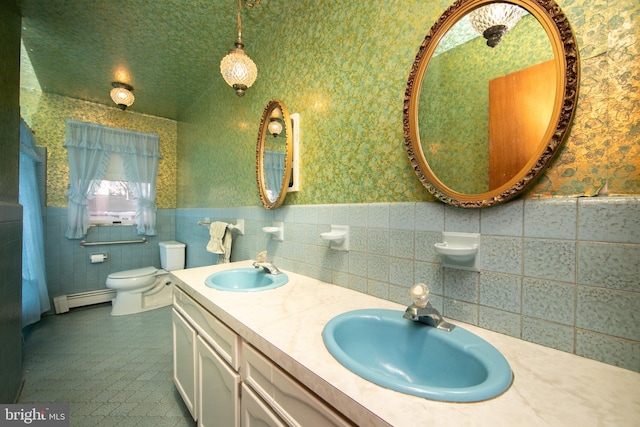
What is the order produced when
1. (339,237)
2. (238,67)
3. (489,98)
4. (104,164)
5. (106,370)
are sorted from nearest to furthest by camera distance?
(489,98) < (339,237) < (238,67) < (106,370) < (104,164)

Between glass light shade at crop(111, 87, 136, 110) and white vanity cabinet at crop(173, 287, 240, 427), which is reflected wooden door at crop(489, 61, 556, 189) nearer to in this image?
white vanity cabinet at crop(173, 287, 240, 427)

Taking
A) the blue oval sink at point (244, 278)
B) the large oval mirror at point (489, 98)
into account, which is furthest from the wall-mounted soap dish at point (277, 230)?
the large oval mirror at point (489, 98)

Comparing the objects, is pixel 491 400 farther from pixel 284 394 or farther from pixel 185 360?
pixel 185 360

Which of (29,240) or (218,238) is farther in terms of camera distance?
(29,240)

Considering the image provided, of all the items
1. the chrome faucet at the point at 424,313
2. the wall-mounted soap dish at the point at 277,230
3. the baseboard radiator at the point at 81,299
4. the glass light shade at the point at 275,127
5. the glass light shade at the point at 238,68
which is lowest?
the baseboard radiator at the point at 81,299

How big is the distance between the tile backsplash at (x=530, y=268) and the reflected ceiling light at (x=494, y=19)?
0.51 metres

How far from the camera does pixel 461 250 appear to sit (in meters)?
0.73

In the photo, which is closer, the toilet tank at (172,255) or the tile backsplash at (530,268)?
the tile backsplash at (530,268)

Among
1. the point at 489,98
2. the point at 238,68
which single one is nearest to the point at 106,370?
the point at 238,68

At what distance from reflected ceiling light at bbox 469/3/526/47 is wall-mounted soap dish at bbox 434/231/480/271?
60 centimetres

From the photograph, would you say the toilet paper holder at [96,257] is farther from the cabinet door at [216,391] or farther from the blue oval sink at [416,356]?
the blue oval sink at [416,356]

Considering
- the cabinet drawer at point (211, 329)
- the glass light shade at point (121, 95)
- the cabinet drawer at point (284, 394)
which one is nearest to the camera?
the cabinet drawer at point (284, 394)

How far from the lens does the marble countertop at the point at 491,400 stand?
1.39 feet

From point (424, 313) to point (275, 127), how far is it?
139 cm
